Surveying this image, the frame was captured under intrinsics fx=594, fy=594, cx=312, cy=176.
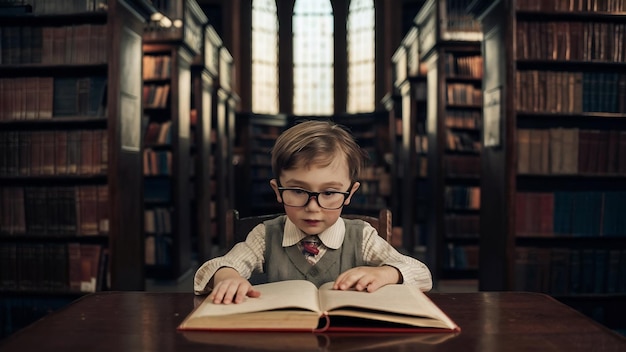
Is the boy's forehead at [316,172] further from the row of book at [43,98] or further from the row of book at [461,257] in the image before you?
the row of book at [461,257]

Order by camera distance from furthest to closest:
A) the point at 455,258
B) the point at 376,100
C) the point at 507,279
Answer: the point at 376,100, the point at 455,258, the point at 507,279

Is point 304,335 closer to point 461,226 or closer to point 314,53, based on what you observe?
point 461,226

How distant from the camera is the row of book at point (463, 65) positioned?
5652 mm

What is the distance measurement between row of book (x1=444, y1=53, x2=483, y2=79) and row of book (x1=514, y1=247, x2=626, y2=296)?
2.56 meters

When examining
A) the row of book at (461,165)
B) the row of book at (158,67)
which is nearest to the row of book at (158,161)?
the row of book at (158,67)

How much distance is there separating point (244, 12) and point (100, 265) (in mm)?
8786

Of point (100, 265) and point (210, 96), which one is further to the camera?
point (210, 96)

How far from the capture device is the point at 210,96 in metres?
6.85

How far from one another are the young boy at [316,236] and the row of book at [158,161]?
4151mm

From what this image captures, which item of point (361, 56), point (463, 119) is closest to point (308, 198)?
point (463, 119)

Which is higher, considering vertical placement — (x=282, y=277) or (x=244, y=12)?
(x=244, y=12)

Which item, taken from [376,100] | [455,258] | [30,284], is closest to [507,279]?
[455,258]

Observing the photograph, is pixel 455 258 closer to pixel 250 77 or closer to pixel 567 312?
pixel 567 312

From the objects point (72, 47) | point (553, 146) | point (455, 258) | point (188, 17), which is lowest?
point (455, 258)
